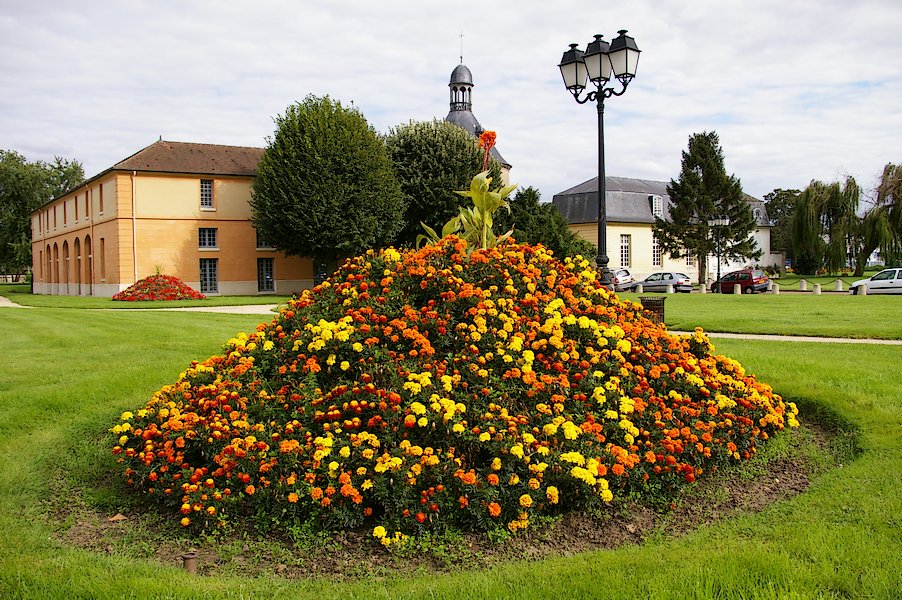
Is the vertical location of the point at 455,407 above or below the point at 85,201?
below

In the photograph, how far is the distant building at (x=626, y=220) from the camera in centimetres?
5569

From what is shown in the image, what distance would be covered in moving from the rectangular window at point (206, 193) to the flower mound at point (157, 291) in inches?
225

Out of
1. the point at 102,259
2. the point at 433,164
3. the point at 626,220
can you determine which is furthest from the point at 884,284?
the point at 102,259

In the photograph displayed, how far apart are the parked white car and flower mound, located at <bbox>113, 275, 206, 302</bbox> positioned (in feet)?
105

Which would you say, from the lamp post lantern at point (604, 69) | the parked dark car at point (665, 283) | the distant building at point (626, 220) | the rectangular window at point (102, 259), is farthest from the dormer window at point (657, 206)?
the lamp post lantern at point (604, 69)

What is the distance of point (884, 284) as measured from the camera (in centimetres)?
3219

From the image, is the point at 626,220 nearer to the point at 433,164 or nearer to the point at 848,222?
the point at 848,222

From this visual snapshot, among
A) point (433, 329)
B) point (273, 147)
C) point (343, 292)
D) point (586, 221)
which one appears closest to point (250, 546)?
point (433, 329)

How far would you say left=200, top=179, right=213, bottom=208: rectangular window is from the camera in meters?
38.9

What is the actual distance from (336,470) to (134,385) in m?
4.32

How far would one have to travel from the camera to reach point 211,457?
15.9 feet

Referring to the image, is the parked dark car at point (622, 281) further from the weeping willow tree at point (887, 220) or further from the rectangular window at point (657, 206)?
the weeping willow tree at point (887, 220)

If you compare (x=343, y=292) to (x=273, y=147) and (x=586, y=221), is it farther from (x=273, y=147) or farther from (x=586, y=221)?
(x=586, y=221)

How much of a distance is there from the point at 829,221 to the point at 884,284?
12.1 m
